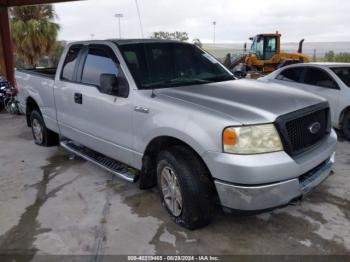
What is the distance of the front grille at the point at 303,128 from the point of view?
2976 millimetres

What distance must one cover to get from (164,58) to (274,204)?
2.17 m

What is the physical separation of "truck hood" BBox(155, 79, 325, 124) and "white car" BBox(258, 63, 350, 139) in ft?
Answer: 10.1

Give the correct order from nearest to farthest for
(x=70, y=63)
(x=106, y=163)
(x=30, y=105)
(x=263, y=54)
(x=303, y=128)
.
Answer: (x=303, y=128)
(x=106, y=163)
(x=70, y=63)
(x=30, y=105)
(x=263, y=54)

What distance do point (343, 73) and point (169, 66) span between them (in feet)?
14.8

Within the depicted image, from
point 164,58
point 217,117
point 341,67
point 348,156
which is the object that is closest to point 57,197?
point 164,58

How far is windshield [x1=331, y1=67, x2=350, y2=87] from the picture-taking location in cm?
687

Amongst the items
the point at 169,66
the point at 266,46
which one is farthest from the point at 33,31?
the point at 169,66

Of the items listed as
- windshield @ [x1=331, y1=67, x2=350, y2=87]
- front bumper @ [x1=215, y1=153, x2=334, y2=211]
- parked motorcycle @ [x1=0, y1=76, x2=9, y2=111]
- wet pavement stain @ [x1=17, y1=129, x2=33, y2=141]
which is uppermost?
windshield @ [x1=331, y1=67, x2=350, y2=87]

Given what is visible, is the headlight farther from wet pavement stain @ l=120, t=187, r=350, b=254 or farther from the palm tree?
the palm tree

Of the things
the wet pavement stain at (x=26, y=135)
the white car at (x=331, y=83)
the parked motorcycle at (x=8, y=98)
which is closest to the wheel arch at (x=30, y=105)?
the wet pavement stain at (x=26, y=135)

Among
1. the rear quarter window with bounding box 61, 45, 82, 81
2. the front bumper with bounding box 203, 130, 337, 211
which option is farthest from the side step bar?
the front bumper with bounding box 203, 130, 337, 211

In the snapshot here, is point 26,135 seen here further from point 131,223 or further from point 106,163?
point 131,223

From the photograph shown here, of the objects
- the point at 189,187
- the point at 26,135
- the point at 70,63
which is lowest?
the point at 26,135

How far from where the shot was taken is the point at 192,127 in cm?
307
